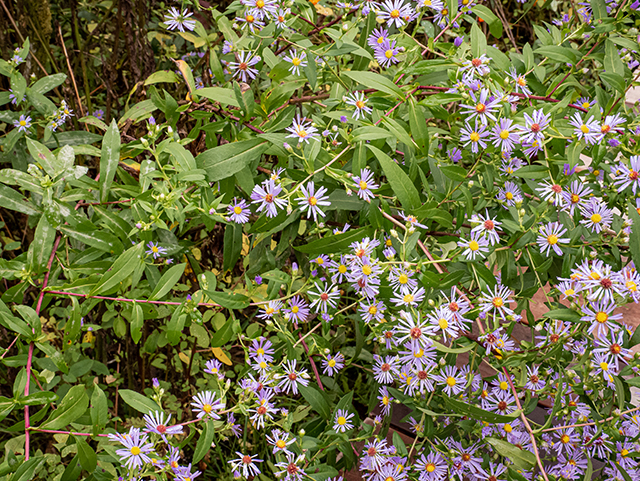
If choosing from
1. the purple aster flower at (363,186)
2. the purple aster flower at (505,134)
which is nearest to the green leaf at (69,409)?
the purple aster flower at (363,186)

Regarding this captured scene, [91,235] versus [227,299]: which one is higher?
[91,235]

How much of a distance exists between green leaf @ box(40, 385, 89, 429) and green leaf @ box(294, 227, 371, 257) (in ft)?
1.30

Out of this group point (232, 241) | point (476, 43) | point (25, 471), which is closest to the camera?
point (25, 471)

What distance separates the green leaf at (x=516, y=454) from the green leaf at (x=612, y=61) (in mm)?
703

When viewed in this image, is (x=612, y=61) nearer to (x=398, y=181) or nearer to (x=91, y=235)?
(x=398, y=181)

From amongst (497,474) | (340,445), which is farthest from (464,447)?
(340,445)

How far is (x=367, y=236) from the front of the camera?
0.82m

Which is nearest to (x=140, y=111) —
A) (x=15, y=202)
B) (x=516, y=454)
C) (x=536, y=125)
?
(x=15, y=202)

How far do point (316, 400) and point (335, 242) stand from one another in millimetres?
382

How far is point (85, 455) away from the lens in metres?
0.73

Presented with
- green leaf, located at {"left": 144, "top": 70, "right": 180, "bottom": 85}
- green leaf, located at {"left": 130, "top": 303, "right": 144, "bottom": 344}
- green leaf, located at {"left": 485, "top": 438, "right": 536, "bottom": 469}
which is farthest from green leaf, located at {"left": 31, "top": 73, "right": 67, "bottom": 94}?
green leaf, located at {"left": 485, "top": 438, "right": 536, "bottom": 469}

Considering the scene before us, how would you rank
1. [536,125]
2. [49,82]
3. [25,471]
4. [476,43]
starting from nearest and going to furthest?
1. [25,471]
2. [536,125]
3. [476,43]
4. [49,82]

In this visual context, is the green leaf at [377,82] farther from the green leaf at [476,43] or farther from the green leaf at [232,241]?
the green leaf at [232,241]

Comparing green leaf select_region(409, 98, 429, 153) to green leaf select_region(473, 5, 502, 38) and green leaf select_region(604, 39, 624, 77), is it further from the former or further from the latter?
green leaf select_region(604, 39, 624, 77)
